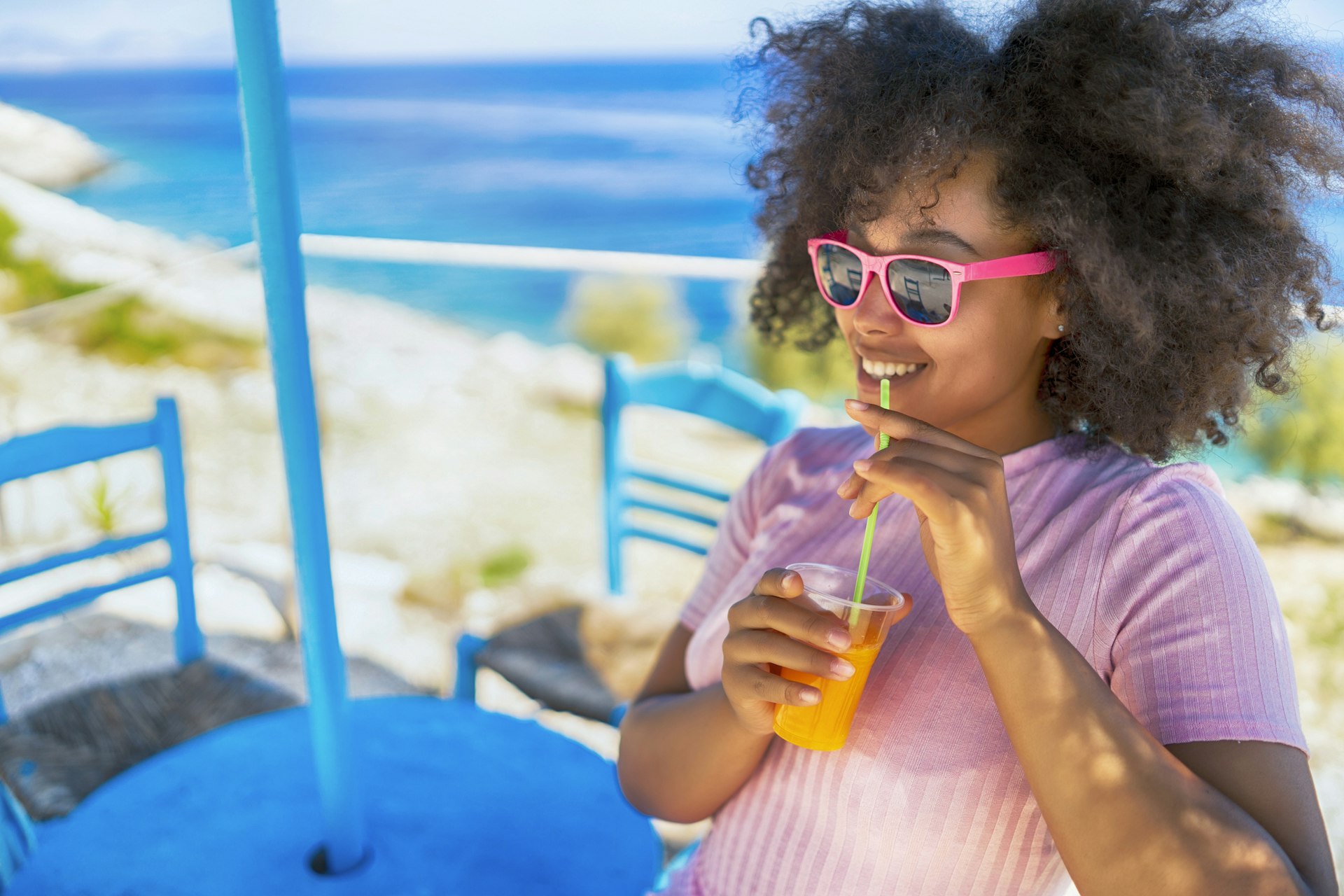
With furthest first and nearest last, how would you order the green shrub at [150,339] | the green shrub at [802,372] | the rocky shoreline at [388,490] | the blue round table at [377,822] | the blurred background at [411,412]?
the green shrub at [150,339]
the green shrub at [802,372]
the rocky shoreline at [388,490]
the blurred background at [411,412]
the blue round table at [377,822]

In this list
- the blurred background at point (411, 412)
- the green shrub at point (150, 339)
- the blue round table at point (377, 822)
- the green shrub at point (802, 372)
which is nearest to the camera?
Result: the blue round table at point (377, 822)

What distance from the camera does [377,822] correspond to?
4.76 ft

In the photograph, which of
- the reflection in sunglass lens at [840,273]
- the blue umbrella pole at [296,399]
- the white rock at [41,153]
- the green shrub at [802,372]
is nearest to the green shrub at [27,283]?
the white rock at [41,153]

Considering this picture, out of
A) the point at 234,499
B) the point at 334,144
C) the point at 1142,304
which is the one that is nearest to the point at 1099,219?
the point at 1142,304

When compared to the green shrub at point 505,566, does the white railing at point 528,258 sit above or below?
above

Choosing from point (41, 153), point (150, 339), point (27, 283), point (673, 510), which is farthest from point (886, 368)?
point (41, 153)

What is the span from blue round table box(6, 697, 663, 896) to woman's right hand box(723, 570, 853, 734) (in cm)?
44

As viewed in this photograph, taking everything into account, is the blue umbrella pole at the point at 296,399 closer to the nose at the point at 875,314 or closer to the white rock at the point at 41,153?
the nose at the point at 875,314

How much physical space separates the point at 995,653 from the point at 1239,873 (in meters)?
0.25

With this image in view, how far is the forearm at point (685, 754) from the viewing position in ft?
3.88

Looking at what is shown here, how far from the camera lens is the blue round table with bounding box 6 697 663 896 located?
52.3 inches

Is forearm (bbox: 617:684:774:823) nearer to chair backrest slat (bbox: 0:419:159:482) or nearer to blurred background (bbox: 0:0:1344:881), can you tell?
blurred background (bbox: 0:0:1344:881)

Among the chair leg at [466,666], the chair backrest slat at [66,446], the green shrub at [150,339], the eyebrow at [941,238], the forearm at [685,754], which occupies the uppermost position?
the eyebrow at [941,238]

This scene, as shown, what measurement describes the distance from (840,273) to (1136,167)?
13.2 inches
